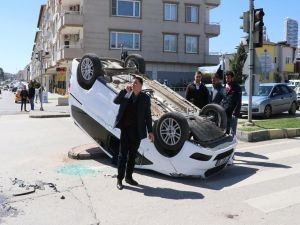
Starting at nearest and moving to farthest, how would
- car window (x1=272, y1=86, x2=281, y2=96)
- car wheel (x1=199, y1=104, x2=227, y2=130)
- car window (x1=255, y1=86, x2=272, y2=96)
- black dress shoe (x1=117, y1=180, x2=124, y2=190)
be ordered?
1. black dress shoe (x1=117, y1=180, x2=124, y2=190)
2. car wheel (x1=199, y1=104, x2=227, y2=130)
3. car window (x1=255, y1=86, x2=272, y2=96)
4. car window (x1=272, y1=86, x2=281, y2=96)

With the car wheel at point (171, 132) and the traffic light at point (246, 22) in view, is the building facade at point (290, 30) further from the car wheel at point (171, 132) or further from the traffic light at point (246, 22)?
the car wheel at point (171, 132)

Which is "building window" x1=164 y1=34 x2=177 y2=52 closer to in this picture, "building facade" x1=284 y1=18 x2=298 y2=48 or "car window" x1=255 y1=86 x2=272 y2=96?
"car window" x1=255 y1=86 x2=272 y2=96

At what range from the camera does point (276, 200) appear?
600cm

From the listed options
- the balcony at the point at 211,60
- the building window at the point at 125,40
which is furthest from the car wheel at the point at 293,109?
the balcony at the point at 211,60

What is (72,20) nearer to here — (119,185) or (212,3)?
(212,3)

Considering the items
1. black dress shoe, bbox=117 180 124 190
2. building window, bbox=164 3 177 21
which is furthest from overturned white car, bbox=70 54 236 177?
building window, bbox=164 3 177 21

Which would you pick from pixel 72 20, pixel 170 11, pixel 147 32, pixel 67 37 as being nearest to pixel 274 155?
pixel 72 20

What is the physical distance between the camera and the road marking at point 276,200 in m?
5.70

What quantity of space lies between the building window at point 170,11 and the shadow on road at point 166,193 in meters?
41.2

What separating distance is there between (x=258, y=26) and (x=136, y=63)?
4.83m

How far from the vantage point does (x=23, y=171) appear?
25.8 feet

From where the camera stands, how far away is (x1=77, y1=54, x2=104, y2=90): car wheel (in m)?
8.23

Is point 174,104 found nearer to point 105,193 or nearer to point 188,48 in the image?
point 105,193

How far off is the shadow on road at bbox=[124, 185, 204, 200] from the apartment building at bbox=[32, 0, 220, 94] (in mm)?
36674
